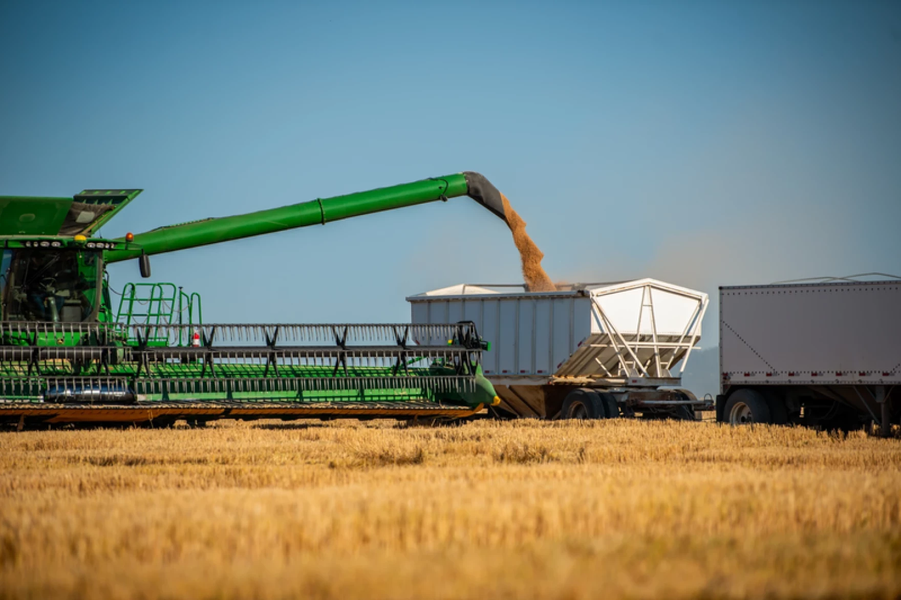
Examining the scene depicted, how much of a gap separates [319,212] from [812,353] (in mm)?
8662

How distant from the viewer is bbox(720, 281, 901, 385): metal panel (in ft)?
43.1

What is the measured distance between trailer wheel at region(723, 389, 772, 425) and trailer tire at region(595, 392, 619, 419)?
206 cm

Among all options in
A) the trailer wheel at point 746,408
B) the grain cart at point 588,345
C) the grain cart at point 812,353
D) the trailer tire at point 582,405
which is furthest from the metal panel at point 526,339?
the trailer wheel at point 746,408

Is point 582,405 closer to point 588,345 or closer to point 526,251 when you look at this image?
point 588,345

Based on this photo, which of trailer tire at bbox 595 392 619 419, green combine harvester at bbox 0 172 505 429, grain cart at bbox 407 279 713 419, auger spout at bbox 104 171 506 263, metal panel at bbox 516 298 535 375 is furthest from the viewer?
metal panel at bbox 516 298 535 375

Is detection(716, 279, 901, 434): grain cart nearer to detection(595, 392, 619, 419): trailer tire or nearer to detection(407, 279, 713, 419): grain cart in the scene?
detection(595, 392, 619, 419): trailer tire

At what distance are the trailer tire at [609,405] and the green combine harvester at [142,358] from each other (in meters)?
2.89

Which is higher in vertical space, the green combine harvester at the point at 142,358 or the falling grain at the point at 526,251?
the falling grain at the point at 526,251

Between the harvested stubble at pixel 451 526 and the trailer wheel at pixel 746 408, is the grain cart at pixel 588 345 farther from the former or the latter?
the harvested stubble at pixel 451 526

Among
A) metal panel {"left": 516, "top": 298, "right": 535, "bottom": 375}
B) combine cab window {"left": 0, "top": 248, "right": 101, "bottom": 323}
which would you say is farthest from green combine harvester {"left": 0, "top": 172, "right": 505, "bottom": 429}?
metal panel {"left": 516, "top": 298, "right": 535, "bottom": 375}

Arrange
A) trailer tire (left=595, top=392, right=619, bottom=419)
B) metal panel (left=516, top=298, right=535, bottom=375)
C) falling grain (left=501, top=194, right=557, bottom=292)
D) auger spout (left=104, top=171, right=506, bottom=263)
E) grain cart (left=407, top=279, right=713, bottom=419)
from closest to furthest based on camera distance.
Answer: trailer tire (left=595, top=392, right=619, bottom=419)
grain cart (left=407, top=279, right=713, bottom=419)
auger spout (left=104, top=171, right=506, bottom=263)
metal panel (left=516, top=298, right=535, bottom=375)
falling grain (left=501, top=194, right=557, bottom=292)

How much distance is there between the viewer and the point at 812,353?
13.7m

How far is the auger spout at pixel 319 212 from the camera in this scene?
17.2 meters

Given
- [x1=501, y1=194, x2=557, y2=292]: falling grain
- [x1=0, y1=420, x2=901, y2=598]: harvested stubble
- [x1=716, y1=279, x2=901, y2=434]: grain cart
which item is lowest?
[x1=0, y1=420, x2=901, y2=598]: harvested stubble
